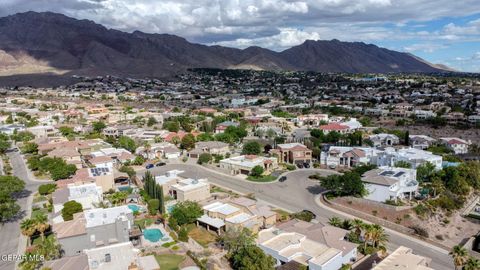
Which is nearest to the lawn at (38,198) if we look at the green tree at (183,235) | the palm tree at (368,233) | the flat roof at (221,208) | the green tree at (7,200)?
the green tree at (7,200)

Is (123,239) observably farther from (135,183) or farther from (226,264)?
(135,183)

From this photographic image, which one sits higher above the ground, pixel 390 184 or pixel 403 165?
pixel 390 184

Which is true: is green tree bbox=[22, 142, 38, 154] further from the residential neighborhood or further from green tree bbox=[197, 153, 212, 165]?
green tree bbox=[197, 153, 212, 165]

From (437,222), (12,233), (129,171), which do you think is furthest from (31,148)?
(437,222)

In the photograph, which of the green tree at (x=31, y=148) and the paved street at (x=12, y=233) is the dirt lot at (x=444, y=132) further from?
the green tree at (x=31, y=148)

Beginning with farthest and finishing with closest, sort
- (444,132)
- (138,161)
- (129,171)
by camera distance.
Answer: (444,132) → (138,161) → (129,171)

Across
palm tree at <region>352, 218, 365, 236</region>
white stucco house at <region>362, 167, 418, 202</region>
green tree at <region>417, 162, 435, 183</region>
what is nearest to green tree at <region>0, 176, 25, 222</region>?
A: palm tree at <region>352, 218, 365, 236</region>

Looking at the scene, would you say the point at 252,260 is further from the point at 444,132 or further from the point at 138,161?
the point at 444,132
